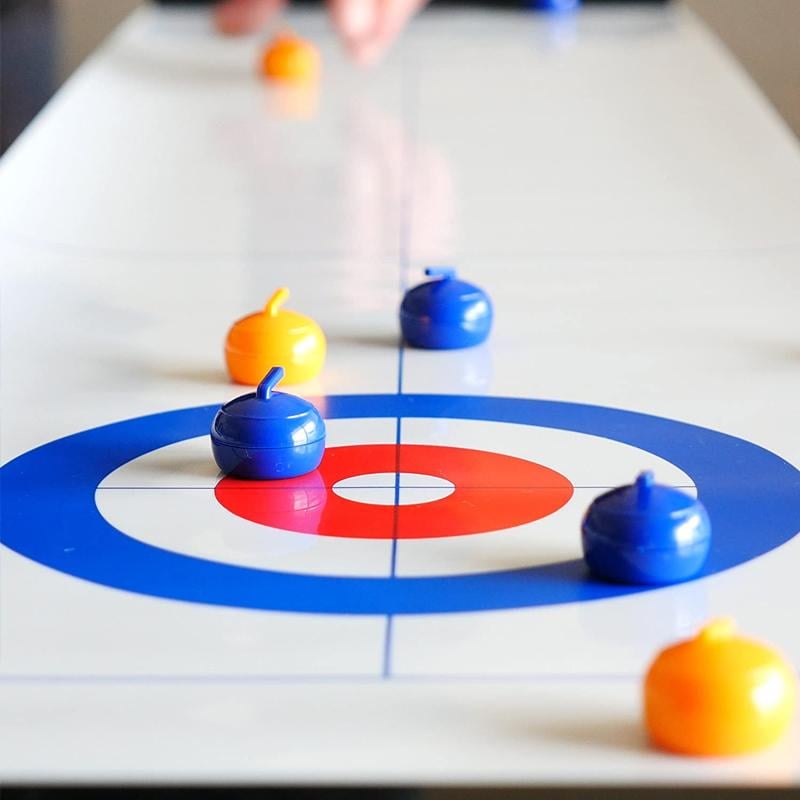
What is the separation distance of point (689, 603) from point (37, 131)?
2103mm

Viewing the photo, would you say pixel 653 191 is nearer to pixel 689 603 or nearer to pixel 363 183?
pixel 363 183

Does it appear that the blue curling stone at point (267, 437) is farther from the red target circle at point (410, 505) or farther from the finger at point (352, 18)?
the finger at point (352, 18)

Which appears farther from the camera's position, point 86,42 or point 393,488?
point 86,42

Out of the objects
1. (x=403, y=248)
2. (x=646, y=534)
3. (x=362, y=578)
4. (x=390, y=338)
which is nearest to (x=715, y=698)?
(x=646, y=534)

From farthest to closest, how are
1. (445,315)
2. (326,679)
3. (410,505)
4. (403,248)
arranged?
(403,248) → (445,315) → (410,505) → (326,679)

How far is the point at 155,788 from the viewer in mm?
979

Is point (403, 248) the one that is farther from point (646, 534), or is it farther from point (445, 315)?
point (646, 534)

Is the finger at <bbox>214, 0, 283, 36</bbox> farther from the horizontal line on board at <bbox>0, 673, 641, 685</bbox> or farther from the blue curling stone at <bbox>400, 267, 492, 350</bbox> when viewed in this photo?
the horizontal line on board at <bbox>0, 673, 641, 685</bbox>

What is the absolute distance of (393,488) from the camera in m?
1.38

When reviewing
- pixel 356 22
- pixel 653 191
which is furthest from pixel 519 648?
pixel 356 22

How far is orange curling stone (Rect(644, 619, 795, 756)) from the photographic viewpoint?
929 millimetres

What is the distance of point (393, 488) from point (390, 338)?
49 centimetres

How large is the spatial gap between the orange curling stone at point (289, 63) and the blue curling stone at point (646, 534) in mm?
2453

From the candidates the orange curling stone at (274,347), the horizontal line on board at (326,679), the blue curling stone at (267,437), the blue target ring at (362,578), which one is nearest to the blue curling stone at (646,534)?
the blue target ring at (362,578)
